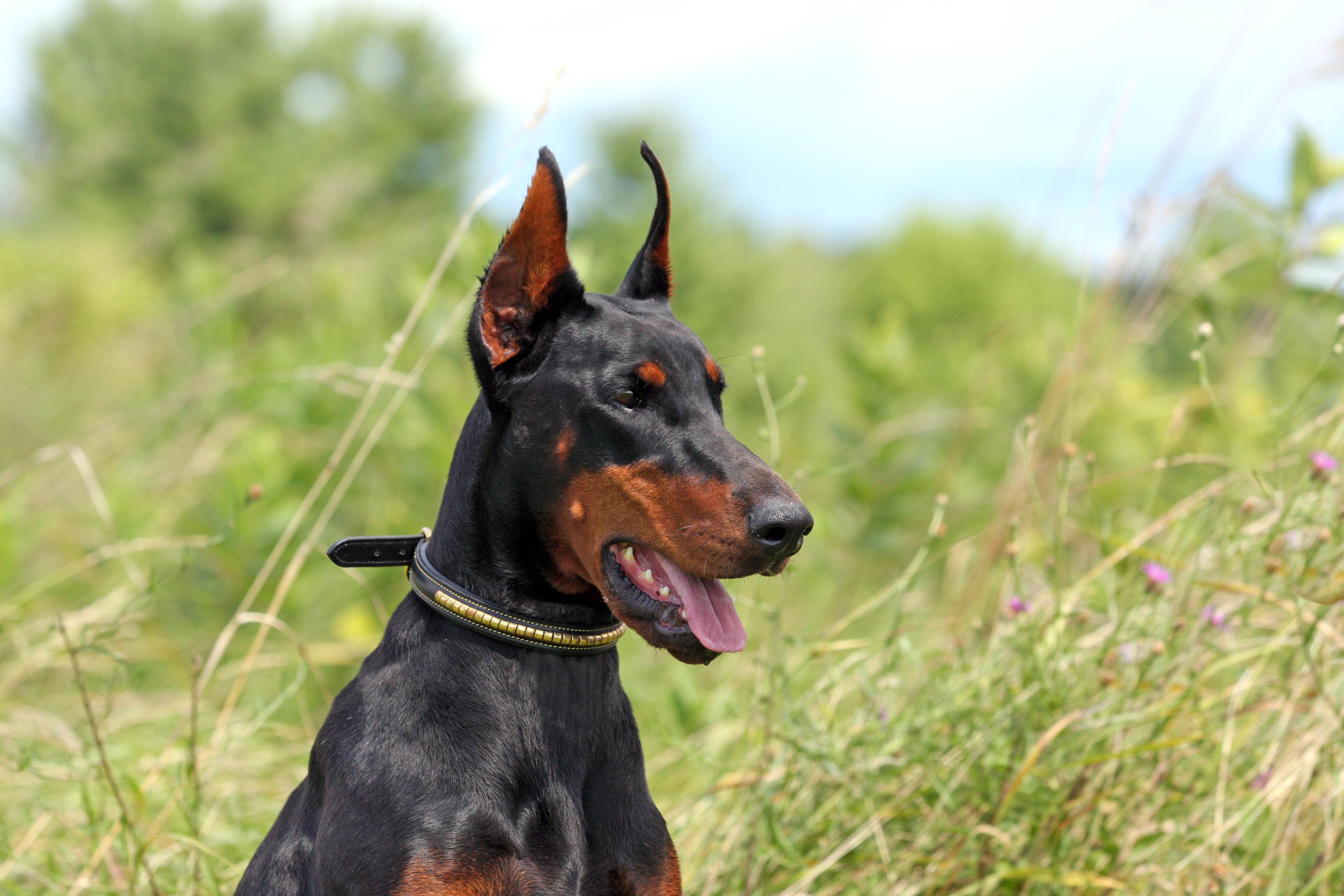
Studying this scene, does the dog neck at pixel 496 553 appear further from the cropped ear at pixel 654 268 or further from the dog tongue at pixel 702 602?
the cropped ear at pixel 654 268

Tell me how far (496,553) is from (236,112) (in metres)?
23.0

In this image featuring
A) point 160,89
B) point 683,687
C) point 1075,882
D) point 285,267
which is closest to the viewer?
point 1075,882

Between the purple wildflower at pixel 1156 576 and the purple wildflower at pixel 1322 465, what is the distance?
41 cm

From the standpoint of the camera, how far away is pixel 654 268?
209 centimetres

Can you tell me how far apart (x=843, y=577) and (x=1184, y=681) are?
301 centimetres

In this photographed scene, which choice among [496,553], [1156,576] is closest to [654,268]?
[496,553]

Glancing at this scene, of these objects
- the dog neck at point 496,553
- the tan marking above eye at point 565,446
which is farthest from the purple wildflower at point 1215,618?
the tan marking above eye at point 565,446

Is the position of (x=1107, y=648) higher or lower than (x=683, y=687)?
higher

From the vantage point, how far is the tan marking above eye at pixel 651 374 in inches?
67.7

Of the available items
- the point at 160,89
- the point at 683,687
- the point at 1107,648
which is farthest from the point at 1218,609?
the point at 160,89

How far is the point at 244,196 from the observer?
66.9 feet

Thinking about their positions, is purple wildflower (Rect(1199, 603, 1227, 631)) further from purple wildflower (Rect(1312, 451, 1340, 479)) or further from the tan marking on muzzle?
the tan marking on muzzle

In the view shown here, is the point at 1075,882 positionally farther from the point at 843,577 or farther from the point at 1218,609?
the point at 843,577

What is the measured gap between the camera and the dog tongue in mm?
1585
